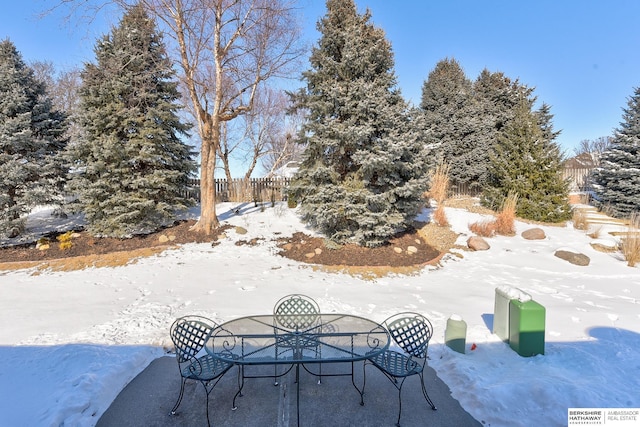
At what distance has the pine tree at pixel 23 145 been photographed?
795 cm

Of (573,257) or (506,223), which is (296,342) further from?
(506,223)

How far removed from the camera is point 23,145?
328 inches

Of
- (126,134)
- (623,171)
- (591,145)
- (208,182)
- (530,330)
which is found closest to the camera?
(530,330)

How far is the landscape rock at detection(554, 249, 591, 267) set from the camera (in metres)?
7.16

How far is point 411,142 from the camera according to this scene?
7.25 m

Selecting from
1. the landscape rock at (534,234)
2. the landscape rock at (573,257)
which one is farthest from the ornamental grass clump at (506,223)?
the landscape rock at (573,257)

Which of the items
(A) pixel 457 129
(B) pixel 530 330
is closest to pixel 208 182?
(B) pixel 530 330

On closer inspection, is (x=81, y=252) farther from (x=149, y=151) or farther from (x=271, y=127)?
(x=271, y=127)

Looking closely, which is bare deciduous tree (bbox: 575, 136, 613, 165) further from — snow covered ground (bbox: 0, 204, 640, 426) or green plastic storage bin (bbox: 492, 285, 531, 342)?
green plastic storage bin (bbox: 492, 285, 531, 342)

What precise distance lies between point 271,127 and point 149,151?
14331 millimetres

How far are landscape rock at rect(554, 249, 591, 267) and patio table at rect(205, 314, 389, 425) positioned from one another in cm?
671

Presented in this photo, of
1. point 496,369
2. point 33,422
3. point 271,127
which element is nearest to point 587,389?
point 496,369

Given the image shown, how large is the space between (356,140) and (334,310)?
162 inches

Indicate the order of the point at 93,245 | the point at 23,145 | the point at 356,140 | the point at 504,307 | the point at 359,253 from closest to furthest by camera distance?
the point at 504,307, the point at 356,140, the point at 359,253, the point at 93,245, the point at 23,145
